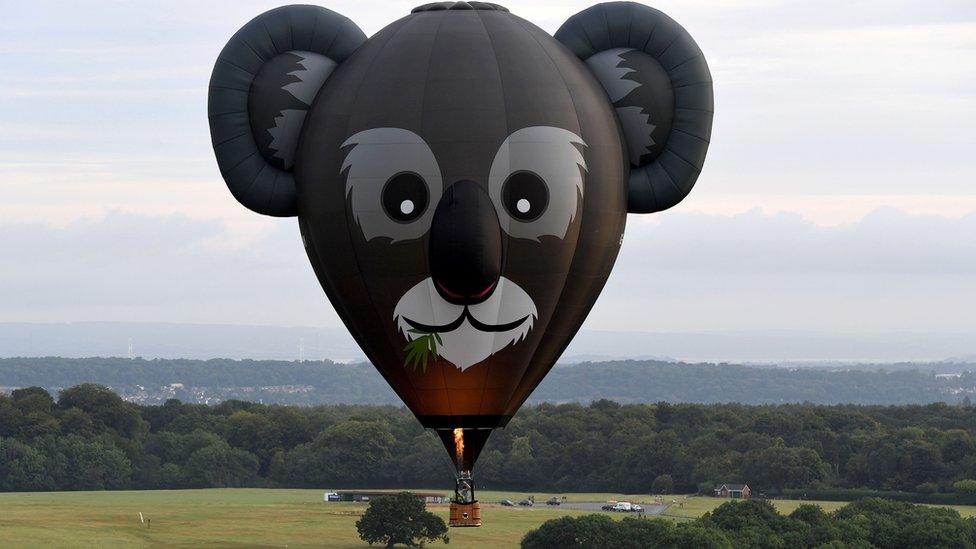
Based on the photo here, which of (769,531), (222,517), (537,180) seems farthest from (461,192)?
(222,517)

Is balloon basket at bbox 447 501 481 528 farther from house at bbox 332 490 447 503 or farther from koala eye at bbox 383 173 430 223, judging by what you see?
house at bbox 332 490 447 503

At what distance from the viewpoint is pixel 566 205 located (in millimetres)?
27156

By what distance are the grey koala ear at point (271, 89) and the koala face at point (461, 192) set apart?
1.20ft

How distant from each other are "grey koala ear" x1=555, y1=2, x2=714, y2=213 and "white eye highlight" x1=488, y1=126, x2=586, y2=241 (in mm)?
1595

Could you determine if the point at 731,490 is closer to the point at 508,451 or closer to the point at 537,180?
the point at 508,451

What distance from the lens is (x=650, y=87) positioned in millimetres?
28422

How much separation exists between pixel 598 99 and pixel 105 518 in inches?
2491

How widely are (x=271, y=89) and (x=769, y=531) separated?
148ft

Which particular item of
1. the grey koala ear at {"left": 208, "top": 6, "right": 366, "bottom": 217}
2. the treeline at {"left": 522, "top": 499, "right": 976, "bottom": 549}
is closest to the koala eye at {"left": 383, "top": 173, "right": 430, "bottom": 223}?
the grey koala ear at {"left": 208, "top": 6, "right": 366, "bottom": 217}

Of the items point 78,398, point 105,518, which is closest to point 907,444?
point 105,518

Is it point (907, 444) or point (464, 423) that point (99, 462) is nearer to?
point (907, 444)

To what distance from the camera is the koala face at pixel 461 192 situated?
26594mm

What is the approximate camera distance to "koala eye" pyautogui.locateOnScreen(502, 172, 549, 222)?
2667 centimetres

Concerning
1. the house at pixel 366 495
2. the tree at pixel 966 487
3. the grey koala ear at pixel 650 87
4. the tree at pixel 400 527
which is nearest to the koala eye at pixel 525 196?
the grey koala ear at pixel 650 87
